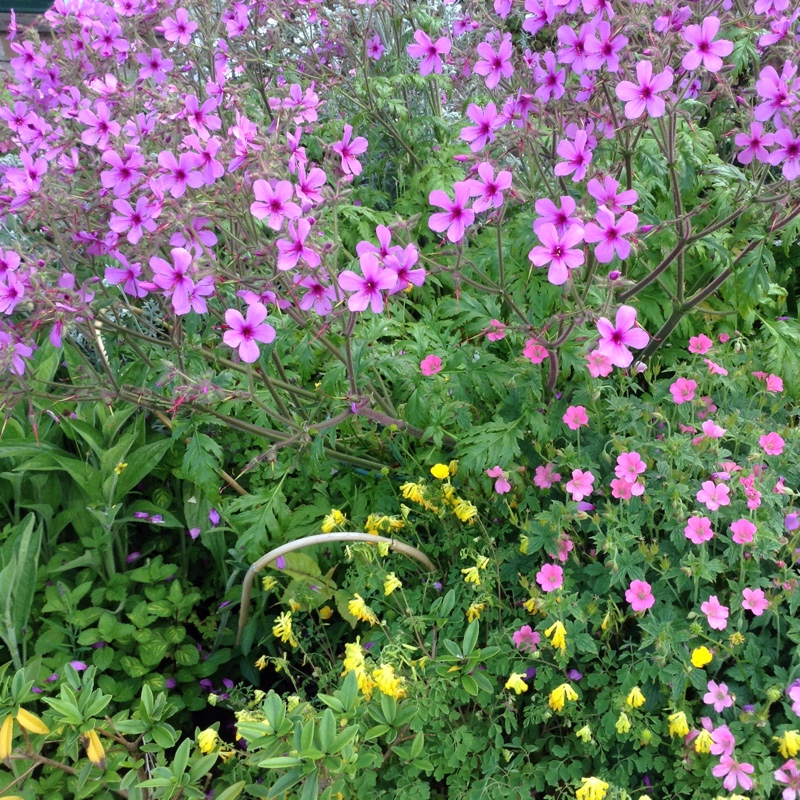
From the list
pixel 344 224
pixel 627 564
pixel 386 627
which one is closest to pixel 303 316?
pixel 386 627

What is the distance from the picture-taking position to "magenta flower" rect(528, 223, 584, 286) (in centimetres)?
164

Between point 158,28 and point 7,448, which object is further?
point 158,28

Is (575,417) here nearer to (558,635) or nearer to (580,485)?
Answer: (580,485)

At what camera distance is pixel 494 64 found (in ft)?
7.14

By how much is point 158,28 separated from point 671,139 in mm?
1906

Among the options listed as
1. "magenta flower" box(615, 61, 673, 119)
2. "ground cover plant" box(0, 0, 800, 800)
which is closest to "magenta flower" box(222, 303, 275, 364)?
"ground cover plant" box(0, 0, 800, 800)

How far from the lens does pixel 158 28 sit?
2.73m

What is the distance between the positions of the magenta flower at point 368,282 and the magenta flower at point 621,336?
491 mm

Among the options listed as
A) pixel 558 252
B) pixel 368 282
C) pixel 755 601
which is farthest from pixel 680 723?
pixel 368 282

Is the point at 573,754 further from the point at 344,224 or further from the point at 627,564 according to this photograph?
the point at 344,224

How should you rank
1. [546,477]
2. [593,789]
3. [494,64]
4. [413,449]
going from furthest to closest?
[413,449] < [494,64] < [546,477] < [593,789]

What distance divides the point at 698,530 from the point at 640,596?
21cm

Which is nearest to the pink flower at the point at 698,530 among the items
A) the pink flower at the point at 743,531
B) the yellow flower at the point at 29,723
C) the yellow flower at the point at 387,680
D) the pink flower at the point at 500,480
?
the pink flower at the point at 743,531

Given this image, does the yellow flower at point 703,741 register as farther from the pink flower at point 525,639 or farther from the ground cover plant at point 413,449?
the pink flower at point 525,639
